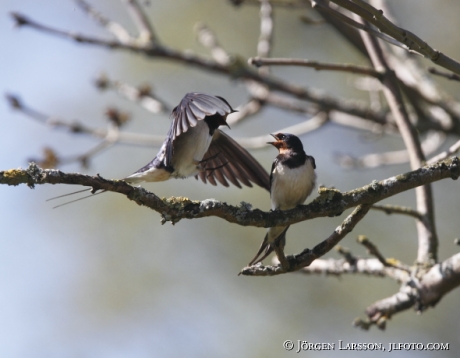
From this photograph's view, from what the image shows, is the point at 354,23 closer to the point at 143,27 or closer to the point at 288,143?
the point at 288,143

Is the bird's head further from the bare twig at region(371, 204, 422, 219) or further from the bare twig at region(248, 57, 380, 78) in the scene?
the bare twig at region(371, 204, 422, 219)

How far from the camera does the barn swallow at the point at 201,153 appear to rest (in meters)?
3.42

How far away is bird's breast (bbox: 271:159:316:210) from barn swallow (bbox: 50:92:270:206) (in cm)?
26

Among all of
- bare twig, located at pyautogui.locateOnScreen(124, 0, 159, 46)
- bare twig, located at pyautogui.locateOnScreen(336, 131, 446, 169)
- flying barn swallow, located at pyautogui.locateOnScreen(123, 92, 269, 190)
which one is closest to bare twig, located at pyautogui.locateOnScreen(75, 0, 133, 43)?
bare twig, located at pyautogui.locateOnScreen(124, 0, 159, 46)

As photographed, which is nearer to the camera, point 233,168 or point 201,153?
point 201,153

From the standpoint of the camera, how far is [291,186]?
3.87m

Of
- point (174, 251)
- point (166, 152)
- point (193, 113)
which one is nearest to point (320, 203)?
point (193, 113)

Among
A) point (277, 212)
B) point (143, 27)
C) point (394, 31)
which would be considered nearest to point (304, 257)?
point (277, 212)

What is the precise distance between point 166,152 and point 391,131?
331cm

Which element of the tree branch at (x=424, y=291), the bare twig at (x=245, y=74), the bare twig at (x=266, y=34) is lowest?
the tree branch at (x=424, y=291)

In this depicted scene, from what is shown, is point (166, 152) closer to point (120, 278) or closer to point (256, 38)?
point (120, 278)

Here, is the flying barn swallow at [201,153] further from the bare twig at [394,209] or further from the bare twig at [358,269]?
the bare twig at [394,209]

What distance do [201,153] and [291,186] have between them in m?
0.60

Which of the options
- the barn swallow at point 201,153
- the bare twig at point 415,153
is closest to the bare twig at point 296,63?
the barn swallow at point 201,153
